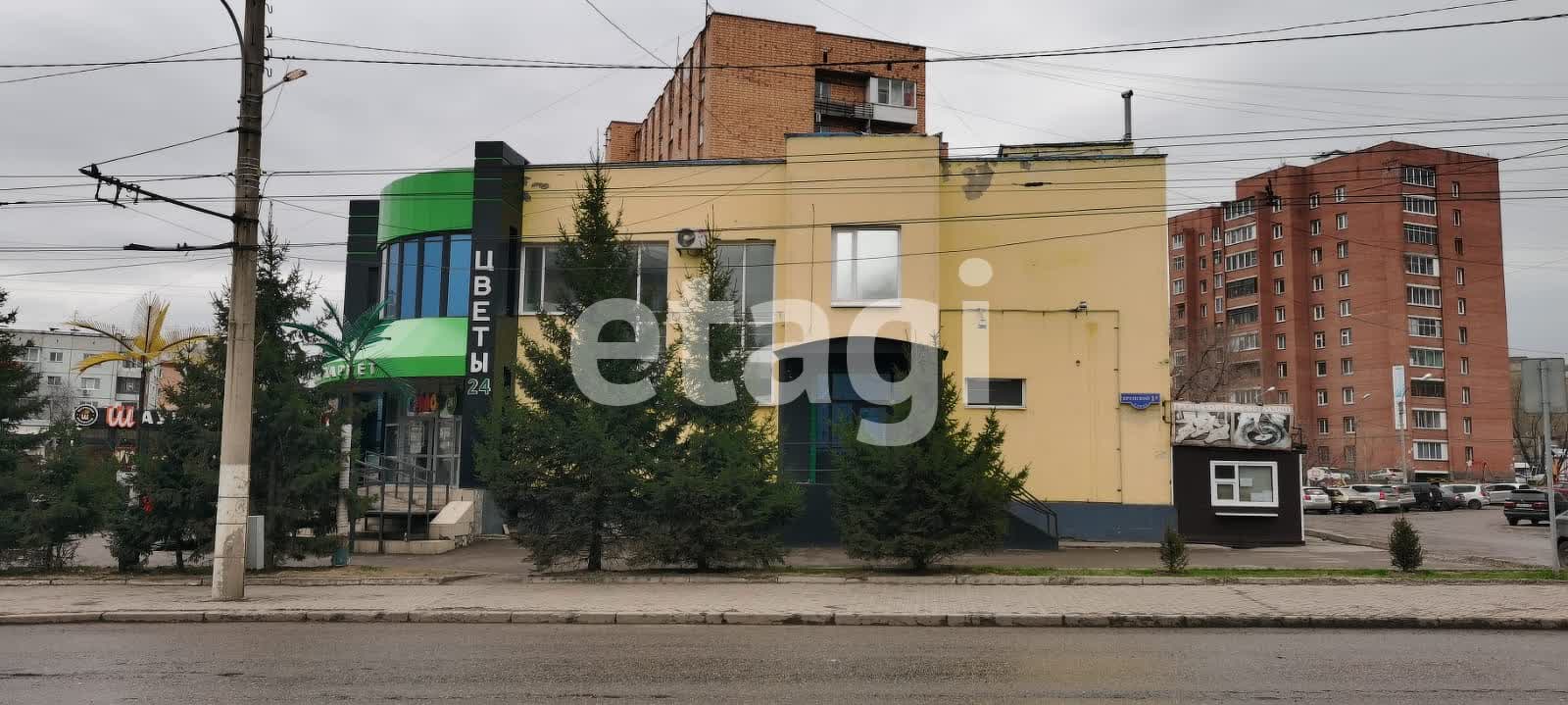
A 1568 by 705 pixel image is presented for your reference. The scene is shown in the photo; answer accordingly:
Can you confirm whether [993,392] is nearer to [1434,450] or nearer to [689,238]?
[689,238]

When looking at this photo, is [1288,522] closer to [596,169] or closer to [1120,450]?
[1120,450]

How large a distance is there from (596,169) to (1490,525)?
3606 cm

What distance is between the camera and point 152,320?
171 feet

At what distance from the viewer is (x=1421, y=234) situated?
80.6 metres

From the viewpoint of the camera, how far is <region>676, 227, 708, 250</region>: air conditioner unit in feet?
84.0

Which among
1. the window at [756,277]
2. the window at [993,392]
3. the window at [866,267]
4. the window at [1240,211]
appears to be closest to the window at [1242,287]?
the window at [1240,211]

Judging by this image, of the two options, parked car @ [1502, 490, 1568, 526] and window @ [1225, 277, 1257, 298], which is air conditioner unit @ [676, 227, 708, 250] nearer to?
parked car @ [1502, 490, 1568, 526]

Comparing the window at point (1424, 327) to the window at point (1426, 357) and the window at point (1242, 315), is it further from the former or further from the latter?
the window at point (1242, 315)

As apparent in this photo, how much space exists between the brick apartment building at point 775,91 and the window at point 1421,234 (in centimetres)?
4402

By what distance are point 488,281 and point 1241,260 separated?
80.3 metres

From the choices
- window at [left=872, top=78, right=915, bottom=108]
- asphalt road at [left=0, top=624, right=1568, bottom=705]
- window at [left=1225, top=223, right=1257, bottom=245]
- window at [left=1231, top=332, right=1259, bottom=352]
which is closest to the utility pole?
asphalt road at [left=0, top=624, right=1568, bottom=705]

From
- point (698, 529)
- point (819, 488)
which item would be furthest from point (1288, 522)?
point (698, 529)

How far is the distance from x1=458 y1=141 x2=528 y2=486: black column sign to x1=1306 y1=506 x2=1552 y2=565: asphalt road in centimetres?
2130

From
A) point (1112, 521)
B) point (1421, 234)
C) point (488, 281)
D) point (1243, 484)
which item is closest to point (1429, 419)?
point (1421, 234)
